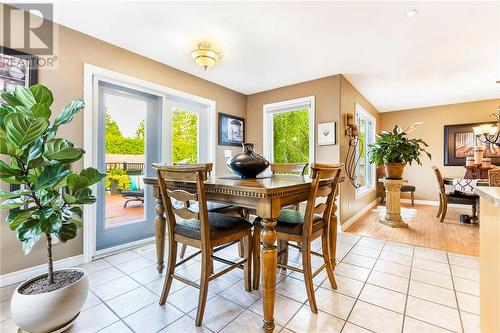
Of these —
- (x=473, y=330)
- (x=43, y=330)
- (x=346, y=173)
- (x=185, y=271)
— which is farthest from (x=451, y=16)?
(x=43, y=330)

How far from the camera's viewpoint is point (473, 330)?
137 centimetres

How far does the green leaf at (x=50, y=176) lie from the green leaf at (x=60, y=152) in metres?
0.06

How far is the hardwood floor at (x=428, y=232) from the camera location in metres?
2.81

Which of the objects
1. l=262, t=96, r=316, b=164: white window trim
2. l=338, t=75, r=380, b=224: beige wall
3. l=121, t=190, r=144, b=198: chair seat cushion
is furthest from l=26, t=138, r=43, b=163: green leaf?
l=338, t=75, r=380, b=224: beige wall

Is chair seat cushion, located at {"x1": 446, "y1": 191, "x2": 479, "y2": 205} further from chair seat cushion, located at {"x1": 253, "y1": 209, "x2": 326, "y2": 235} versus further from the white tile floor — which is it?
chair seat cushion, located at {"x1": 253, "y1": 209, "x2": 326, "y2": 235}

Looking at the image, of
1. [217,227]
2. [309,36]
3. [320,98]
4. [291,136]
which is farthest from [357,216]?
[217,227]

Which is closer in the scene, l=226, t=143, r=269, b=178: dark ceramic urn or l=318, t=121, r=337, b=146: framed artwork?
l=226, t=143, r=269, b=178: dark ceramic urn

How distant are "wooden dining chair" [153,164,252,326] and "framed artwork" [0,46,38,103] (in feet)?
5.07

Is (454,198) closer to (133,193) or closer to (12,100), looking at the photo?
(133,193)

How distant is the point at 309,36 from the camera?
92.9 inches

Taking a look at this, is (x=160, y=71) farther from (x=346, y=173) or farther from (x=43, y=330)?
(x=346, y=173)

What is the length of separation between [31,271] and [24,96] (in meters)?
1.61

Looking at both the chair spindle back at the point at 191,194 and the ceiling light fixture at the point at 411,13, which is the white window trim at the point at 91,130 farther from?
the ceiling light fixture at the point at 411,13

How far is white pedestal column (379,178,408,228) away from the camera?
359cm
